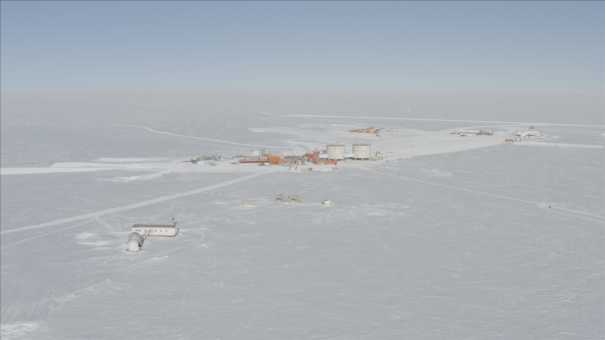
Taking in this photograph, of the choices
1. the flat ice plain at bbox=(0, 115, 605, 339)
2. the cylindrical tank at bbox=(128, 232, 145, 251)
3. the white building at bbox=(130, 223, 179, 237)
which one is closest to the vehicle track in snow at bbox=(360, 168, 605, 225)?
the flat ice plain at bbox=(0, 115, 605, 339)

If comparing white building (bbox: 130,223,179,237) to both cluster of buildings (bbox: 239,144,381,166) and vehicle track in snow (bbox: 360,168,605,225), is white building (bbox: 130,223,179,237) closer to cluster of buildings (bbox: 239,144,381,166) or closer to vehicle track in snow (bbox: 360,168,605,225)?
vehicle track in snow (bbox: 360,168,605,225)

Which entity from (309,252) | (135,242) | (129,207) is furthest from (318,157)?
(135,242)

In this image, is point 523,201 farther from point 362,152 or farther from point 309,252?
point 362,152

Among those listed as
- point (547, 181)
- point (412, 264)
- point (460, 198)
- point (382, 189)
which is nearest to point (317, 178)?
point (382, 189)

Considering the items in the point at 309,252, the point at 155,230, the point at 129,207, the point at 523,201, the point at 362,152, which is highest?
the point at 362,152

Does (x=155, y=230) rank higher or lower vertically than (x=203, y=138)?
lower

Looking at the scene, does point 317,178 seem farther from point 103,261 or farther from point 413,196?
point 103,261

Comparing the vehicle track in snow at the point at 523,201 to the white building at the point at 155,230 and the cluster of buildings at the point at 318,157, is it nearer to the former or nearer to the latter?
the cluster of buildings at the point at 318,157

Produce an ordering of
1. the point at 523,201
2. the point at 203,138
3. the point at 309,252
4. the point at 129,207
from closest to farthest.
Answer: the point at 309,252 → the point at 129,207 → the point at 523,201 → the point at 203,138
